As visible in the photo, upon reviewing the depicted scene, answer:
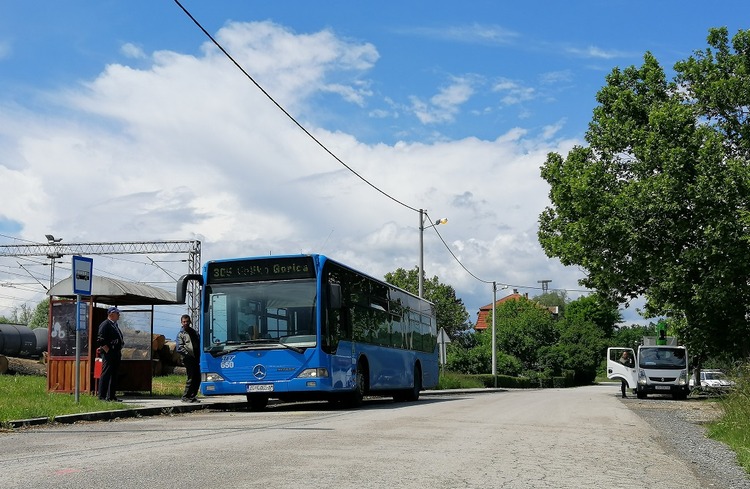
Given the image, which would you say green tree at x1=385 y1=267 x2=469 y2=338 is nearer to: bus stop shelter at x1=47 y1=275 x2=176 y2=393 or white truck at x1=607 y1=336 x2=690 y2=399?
white truck at x1=607 y1=336 x2=690 y2=399

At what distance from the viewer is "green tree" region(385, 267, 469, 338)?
291 feet

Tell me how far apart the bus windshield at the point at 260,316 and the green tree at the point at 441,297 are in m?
64.6

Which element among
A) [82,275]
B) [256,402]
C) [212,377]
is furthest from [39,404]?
[256,402]

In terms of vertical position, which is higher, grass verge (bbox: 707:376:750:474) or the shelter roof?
the shelter roof

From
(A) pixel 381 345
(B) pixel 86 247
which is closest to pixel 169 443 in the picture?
(A) pixel 381 345

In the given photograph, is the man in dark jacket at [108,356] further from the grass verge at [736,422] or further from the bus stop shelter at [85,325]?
the grass verge at [736,422]

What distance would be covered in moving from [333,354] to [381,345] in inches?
151

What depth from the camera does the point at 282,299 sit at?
17.8 m

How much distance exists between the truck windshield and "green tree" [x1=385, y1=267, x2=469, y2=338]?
4947cm

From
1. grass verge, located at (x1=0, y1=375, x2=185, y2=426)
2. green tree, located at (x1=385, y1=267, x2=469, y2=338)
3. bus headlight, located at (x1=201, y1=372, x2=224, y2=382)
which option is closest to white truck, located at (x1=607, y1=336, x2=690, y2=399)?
bus headlight, located at (x1=201, y1=372, x2=224, y2=382)

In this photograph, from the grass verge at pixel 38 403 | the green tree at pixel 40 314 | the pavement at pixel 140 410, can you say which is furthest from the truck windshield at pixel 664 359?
the green tree at pixel 40 314

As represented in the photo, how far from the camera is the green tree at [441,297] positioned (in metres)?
88.6

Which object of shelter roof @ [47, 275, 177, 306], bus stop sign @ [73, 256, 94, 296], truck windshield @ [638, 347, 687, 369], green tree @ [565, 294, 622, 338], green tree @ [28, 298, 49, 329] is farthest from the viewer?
green tree @ [565, 294, 622, 338]

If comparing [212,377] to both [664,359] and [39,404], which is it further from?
[664,359]
